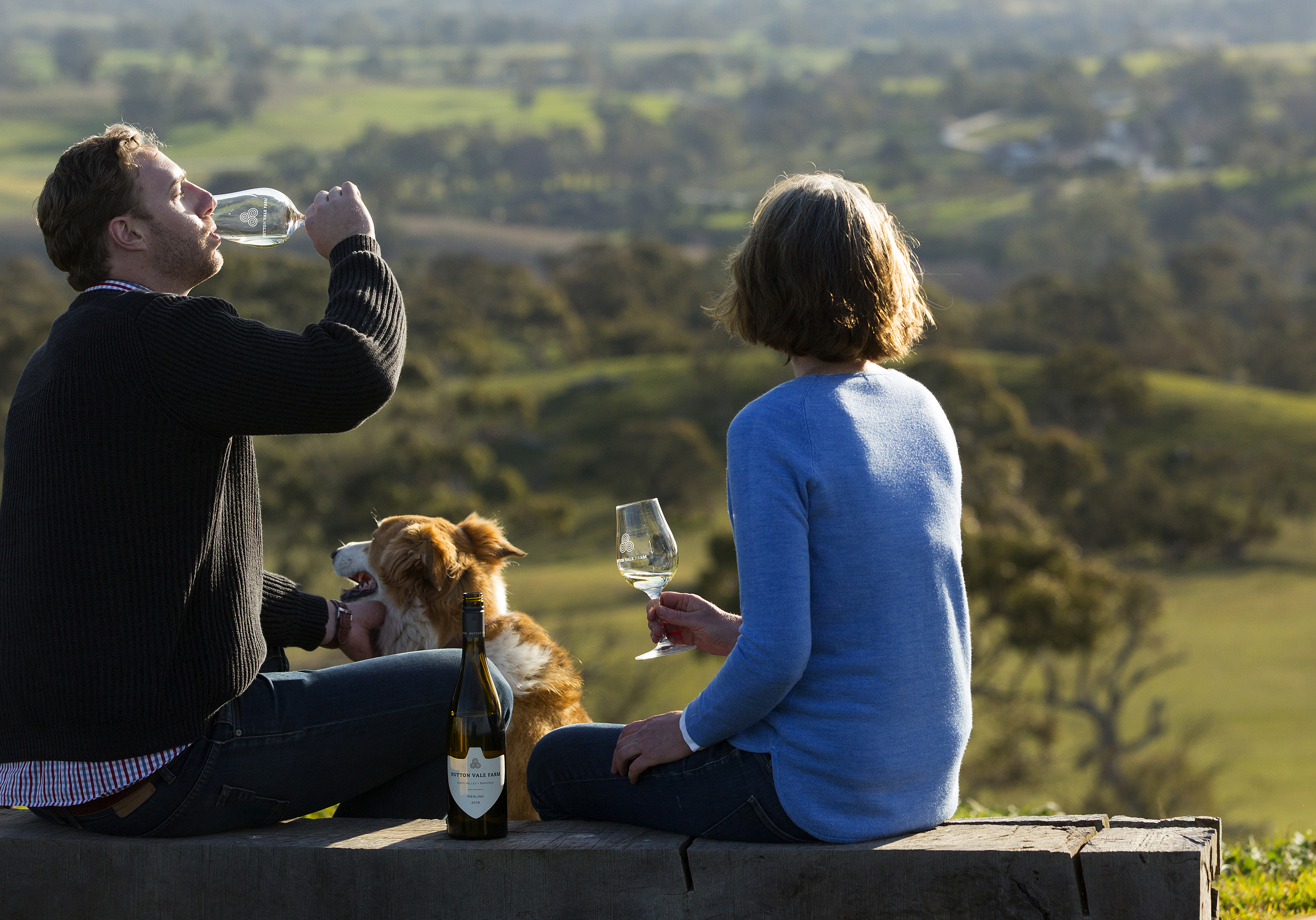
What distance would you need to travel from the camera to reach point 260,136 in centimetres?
11981

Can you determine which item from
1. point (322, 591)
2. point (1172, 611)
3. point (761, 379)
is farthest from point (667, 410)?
point (322, 591)

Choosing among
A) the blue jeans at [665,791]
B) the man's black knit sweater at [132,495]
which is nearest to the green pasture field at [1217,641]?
the blue jeans at [665,791]

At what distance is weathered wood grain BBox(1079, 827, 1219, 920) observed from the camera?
2445 millimetres

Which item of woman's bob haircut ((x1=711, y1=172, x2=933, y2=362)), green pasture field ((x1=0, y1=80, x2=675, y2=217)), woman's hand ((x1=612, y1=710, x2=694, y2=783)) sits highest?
green pasture field ((x1=0, y1=80, x2=675, y2=217))

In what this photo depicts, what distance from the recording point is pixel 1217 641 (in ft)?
99.7

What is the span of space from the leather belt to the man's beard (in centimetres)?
102

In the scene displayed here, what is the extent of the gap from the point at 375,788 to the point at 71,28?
6712 inches

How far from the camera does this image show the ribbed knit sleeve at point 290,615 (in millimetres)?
3271

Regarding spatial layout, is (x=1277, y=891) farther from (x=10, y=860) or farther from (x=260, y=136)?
(x=260, y=136)

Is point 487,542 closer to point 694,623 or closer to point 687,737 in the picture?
point 694,623

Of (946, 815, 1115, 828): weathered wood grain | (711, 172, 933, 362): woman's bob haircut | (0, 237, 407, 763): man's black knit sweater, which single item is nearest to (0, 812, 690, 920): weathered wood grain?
(0, 237, 407, 763): man's black knit sweater

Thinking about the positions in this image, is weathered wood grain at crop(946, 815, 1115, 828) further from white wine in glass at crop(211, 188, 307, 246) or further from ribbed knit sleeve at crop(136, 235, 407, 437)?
white wine in glass at crop(211, 188, 307, 246)

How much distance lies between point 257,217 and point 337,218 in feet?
1.64

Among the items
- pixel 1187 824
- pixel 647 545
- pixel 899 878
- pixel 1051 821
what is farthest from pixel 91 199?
pixel 1187 824
